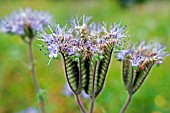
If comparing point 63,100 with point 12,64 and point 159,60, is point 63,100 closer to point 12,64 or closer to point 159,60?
point 12,64

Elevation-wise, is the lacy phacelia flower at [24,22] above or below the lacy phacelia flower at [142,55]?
above

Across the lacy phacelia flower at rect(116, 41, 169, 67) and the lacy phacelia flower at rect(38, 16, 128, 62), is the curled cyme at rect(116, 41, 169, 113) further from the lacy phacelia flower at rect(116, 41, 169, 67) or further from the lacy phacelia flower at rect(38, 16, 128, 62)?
the lacy phacelia flower at rect(38, 16, 128, 62)

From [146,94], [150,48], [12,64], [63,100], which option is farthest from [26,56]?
[150,48]

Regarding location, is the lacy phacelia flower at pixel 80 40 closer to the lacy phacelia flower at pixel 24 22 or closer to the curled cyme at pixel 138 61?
the curled cyme at pixel 138 61

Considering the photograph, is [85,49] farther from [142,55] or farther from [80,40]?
[142,55]

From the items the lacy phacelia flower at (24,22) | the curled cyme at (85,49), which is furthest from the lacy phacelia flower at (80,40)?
the lacy phacelia flower at (24,22)

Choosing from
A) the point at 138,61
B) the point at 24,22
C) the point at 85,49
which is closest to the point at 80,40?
the point at 85,49

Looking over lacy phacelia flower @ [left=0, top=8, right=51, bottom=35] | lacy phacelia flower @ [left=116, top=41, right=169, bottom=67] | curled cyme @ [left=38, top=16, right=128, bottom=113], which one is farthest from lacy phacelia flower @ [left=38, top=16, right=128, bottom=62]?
lacy phacelia flower @ [left=0, top=8, right=51, bottom=35]
